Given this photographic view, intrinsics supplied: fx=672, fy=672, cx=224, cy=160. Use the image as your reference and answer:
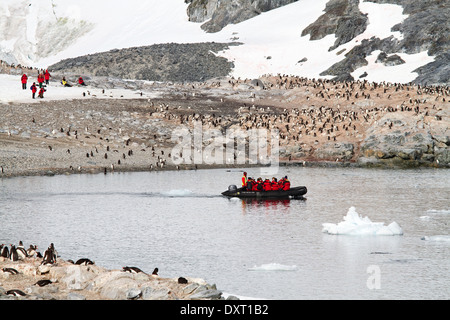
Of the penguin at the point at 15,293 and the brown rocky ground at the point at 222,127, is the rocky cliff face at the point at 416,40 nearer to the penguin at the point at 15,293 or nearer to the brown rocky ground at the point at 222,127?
the brown rocky ground at the point at 222,127

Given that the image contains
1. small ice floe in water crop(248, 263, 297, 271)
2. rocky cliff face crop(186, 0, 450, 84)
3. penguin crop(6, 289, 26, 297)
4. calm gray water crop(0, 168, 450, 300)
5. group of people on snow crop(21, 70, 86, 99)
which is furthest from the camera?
rocky cliff face crop(186, 0, 450, 84)

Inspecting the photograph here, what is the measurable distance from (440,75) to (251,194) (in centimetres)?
5152

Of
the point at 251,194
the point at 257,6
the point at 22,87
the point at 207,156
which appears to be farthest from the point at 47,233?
the point at 257,6

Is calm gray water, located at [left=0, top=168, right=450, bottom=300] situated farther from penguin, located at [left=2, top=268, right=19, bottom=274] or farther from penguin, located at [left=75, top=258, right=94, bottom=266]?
penguin, located at [left=2, top=268, right=19, bottom=274]

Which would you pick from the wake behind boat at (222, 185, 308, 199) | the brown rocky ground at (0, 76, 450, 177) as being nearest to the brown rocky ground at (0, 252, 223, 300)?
the wake behind boat at (222, 185, 308, 199)

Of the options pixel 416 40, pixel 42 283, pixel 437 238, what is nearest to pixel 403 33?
pixel 416 40

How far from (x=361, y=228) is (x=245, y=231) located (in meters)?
4.91

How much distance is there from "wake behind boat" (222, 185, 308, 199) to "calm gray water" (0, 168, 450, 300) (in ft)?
1.92

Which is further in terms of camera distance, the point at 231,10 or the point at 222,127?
the point at 231,10

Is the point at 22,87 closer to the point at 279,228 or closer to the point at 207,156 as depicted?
the point at 207,156

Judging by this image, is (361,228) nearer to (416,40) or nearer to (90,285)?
(90,285)

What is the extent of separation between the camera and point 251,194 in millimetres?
38000

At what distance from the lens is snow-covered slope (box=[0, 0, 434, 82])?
3856 inches

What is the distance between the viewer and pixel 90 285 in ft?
55.0
